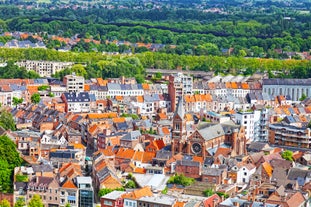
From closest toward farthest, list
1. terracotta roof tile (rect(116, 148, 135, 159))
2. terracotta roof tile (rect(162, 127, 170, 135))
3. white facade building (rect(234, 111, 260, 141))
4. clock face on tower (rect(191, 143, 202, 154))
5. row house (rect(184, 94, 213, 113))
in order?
1. terracotta roof tile (rect(116, 148, 135, 159))
2. clock face on tower (rect(191, 143, 202, 154))
3. terracotta roof tile (rect(162, 127, 170, 135))
4. white facade building (rect(234, 111, 260, 141))
5. row house (rect(184, 94, 213, 113))

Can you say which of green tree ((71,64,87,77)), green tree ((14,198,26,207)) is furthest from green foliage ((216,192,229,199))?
green tree ((71,64,87,77))

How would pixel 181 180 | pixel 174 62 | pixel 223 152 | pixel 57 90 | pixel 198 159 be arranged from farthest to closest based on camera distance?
pixel 174 62 → pixel 57 90 → pixel 223 152 → pixel 198 159 → pixel 181 180

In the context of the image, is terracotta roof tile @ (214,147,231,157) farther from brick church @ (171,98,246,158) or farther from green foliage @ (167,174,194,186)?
green foliage @ (167,174,194,186)

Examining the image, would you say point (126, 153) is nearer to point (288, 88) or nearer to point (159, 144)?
point (159, 144)

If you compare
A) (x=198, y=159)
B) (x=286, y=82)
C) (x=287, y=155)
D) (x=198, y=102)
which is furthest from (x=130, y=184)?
(x=286, y=82)

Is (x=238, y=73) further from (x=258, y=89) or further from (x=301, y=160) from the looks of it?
(x=301, y=160)

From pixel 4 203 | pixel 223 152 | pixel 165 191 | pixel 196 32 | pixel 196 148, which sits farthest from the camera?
pixel 196 32
